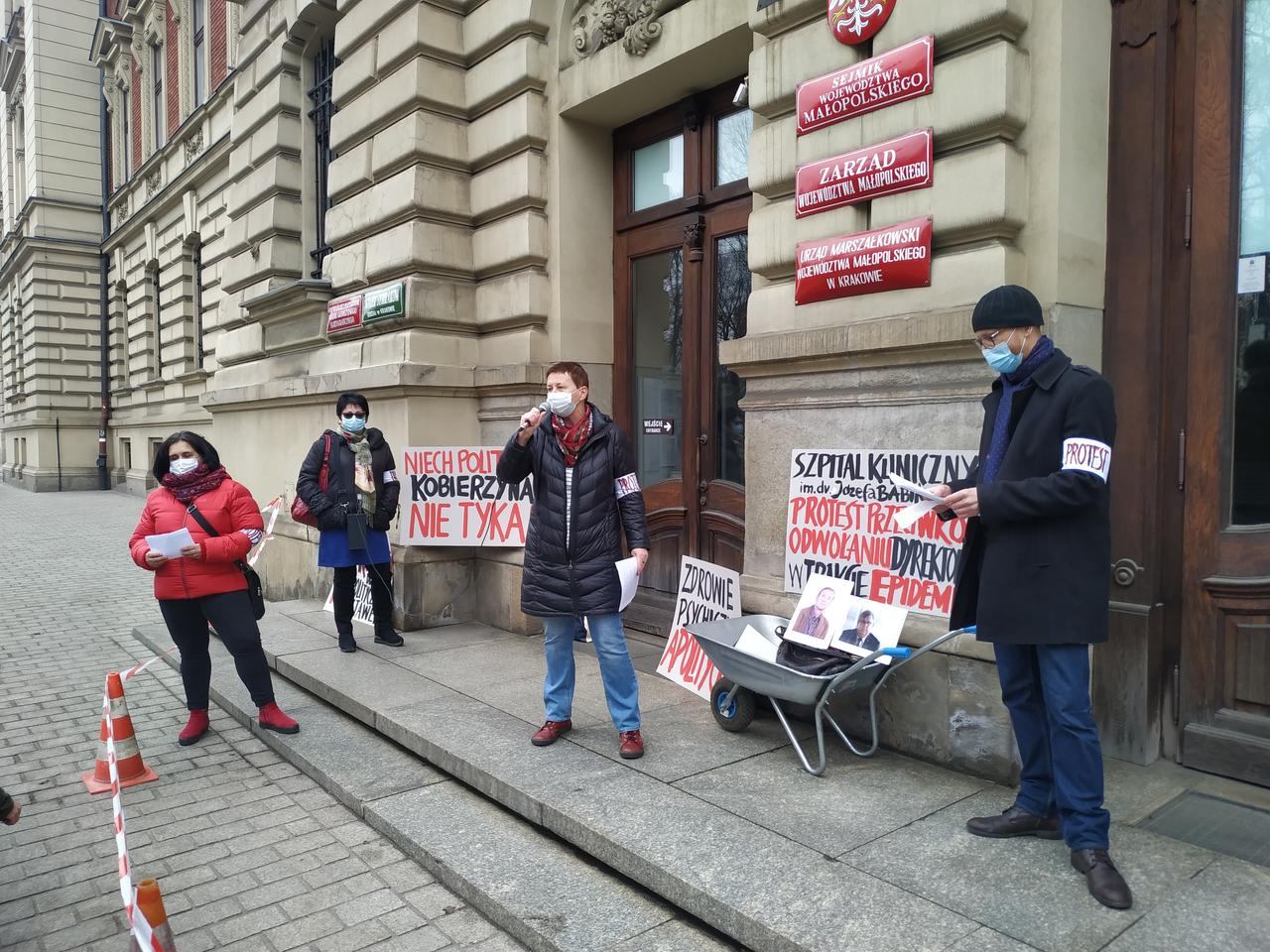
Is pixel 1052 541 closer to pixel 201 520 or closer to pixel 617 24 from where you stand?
pixel 201 520

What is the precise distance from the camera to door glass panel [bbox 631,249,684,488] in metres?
7.22

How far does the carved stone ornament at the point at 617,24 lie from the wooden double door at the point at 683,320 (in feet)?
2.05

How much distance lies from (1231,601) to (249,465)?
31.5 feet

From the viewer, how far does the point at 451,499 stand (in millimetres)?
7582

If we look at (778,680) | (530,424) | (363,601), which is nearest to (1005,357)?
(778,680)

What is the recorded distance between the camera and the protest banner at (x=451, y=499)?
297 inches

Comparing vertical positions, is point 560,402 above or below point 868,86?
below

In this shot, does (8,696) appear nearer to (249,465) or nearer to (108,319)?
(249,465)

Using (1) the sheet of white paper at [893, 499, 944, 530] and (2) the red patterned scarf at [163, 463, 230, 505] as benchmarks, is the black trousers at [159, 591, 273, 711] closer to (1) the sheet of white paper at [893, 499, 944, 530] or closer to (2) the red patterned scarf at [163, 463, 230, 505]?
(2) the red patterned scarf at [163, 463, 230, 505]

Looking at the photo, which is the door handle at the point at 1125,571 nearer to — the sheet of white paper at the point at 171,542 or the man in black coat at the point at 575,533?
the man in black coat at the point at 575,533

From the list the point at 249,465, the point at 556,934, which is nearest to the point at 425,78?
the point at 249,465

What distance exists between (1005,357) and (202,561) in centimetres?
428

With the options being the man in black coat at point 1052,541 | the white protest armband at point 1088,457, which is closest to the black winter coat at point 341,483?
the man in black coat at point 1052,541

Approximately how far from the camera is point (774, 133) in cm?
535
